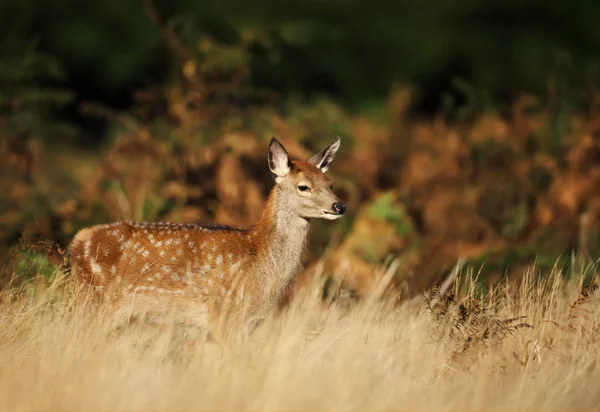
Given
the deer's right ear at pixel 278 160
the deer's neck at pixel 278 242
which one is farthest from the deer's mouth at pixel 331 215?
the deer's right ear at pixel 278 160

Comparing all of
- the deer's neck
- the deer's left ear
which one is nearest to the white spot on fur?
the deer's neck

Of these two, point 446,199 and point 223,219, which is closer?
point 223,219

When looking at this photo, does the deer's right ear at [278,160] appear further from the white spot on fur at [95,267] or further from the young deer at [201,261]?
the white spot on fur at [95,267]

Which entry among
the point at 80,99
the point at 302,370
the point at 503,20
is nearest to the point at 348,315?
the point at 302,370

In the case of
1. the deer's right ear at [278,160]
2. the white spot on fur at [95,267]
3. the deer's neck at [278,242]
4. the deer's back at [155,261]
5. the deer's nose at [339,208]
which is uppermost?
the deer's right ear at [278,160]

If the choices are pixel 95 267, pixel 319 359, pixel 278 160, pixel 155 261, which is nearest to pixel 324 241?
pixel 278 160

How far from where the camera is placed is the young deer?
20.1 feet

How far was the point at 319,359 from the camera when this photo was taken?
531 centimetres

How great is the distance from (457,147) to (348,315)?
603 cm

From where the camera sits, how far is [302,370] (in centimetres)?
511

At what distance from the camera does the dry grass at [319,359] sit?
4.75 metres

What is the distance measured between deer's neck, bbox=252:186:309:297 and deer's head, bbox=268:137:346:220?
6 cm

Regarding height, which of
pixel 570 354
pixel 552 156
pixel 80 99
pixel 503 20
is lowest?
pixel 80 99

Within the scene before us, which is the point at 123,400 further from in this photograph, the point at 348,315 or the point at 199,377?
the point at 348,315
